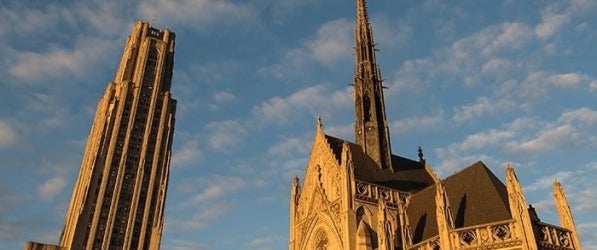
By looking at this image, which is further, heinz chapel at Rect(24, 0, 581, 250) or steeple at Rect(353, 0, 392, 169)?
steeple at Rect(353, 0, 392, 169)

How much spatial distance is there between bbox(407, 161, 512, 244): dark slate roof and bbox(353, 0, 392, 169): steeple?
607 centimetres

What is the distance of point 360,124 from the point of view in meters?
37.5

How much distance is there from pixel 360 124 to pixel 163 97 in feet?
133

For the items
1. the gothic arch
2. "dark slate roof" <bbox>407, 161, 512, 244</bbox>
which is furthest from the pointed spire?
the gothic arch

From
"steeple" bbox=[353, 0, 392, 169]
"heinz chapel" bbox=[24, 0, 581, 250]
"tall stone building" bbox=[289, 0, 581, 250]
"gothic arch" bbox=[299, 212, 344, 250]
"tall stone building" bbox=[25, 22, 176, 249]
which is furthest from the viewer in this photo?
"tall stone building" bbox=[25, 22, 176, 249]

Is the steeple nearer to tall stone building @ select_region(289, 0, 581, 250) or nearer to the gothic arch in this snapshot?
tall stone building @ select_region(289, 0, 581, 250)

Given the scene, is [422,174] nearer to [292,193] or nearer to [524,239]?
[292,193]

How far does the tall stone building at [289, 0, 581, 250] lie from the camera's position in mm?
21125

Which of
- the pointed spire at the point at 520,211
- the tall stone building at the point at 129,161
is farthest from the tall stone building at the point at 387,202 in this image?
the tall stone building at the point at 129,161

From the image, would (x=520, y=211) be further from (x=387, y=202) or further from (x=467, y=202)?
(x=387, y=202)

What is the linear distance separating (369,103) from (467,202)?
49.5 ft

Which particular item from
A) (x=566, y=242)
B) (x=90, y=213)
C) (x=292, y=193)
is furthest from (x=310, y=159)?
(x=90, y=213)

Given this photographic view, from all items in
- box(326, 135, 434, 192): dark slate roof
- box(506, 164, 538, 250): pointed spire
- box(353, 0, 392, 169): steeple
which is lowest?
box(506, 164, 538, 250): pointed spire

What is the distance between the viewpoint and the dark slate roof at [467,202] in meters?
22.9
